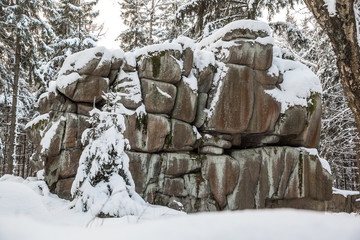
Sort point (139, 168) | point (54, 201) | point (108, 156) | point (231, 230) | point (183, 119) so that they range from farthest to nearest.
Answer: point (183, 119) < point (139, 168) < point (54, 201) < point (108, 156) < point (231, 230)

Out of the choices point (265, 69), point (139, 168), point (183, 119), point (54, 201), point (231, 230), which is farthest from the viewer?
point (265, 69)

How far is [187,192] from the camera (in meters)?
10.4

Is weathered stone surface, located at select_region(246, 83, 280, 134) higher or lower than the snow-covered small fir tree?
higher

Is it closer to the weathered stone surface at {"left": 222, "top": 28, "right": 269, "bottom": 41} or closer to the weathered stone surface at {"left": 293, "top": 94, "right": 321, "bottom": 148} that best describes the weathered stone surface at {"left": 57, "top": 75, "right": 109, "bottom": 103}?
the weathered stone surface at {"left": 222, "top": 28, "right": 269, "bottom": 41}

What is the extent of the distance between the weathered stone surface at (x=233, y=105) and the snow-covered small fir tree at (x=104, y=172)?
5462 mm

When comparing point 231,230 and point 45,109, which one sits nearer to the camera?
point 231,230

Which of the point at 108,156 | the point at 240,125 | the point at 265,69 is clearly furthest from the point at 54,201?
the point at 265,69

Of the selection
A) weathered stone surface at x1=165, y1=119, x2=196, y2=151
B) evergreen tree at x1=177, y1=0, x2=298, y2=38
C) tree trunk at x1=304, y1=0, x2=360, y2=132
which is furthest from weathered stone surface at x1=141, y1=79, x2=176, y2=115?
tree trunk at x1=304, y1=0, x2=360, y2=132

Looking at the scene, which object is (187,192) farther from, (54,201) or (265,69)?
(265,69)

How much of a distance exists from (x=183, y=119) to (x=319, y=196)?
6.57 m

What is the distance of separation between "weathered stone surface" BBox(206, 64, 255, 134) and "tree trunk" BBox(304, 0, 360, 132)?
7877 millimetres

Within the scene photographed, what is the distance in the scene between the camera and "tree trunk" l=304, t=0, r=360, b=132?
3.03 metres

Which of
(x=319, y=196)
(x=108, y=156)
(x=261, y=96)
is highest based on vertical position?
(x=261, y=96)

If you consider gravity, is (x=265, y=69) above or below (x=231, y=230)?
above
